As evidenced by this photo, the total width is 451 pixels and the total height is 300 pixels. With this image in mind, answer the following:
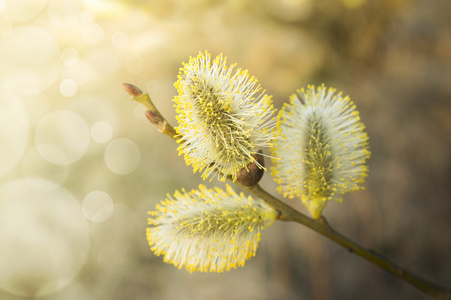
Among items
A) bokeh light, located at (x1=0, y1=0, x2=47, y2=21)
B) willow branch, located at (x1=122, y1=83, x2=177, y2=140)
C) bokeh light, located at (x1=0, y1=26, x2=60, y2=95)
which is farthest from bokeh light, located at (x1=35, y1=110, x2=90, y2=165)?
willow branch, located at (x1=122, y1=83, x2=177, y2=140)

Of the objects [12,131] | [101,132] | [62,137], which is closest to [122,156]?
[101,132]

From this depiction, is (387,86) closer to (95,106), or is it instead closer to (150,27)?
(150,27)

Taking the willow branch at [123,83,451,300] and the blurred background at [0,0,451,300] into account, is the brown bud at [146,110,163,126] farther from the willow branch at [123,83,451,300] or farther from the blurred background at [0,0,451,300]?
the blurred background at [0,0,451,300]

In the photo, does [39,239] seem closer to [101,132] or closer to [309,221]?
[101,132]

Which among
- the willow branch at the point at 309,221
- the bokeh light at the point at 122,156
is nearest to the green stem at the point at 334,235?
the willow branch at the point at 309,221

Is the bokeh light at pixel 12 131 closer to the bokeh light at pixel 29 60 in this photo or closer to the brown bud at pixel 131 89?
the bokeh light at pixel 29 60

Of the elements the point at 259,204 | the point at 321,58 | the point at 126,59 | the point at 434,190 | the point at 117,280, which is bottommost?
the point at 117,280

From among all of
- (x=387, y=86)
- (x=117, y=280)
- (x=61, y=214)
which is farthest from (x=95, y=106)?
(x=387, y=86)
